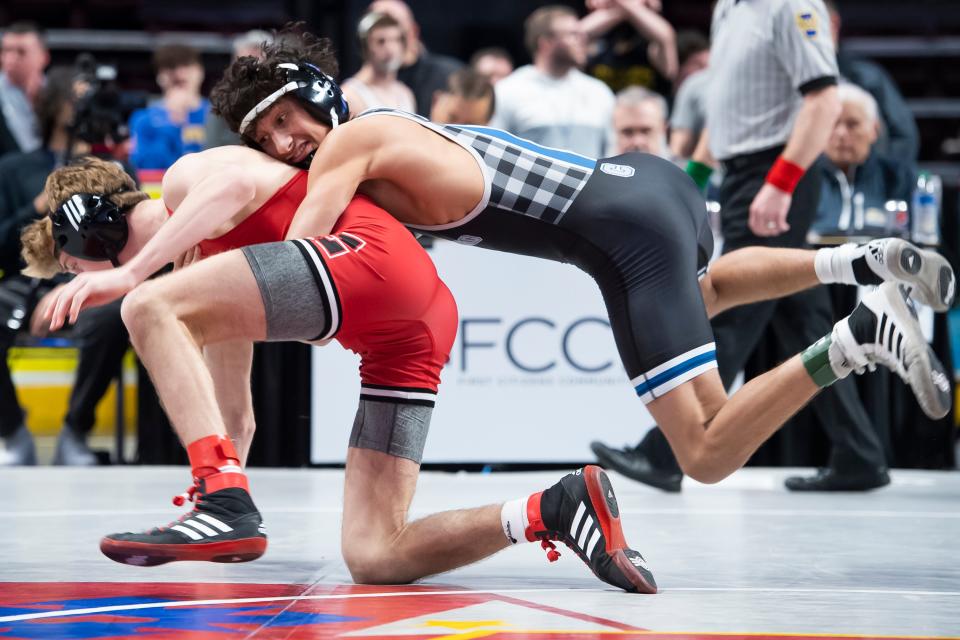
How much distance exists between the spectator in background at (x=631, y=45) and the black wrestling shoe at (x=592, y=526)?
16.8ft

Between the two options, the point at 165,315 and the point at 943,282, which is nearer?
the point at 165,315

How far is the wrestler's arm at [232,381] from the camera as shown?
336cm

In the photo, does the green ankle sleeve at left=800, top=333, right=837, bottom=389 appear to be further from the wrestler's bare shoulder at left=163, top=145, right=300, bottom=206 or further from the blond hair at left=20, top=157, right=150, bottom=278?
the blond hair at left=20, top=157, right=150, bottom=278

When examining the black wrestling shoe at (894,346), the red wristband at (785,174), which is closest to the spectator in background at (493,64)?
the red wristband at (785,174)

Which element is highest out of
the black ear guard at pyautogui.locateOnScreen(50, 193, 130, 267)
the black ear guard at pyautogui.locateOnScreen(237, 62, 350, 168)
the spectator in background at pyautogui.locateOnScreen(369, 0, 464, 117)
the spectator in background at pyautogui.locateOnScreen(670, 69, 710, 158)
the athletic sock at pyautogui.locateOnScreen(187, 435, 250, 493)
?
the spectator in background at pyautogui.locateOnScreen(369, 0, 464, 117)

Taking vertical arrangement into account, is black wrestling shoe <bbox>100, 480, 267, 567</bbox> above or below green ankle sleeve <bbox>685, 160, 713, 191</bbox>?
below

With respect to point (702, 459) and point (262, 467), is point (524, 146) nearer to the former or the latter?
point (702, 459)

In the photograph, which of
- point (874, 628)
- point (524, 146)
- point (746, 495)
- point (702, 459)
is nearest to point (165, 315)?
point (524, 146)

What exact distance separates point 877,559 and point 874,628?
988 millimetres

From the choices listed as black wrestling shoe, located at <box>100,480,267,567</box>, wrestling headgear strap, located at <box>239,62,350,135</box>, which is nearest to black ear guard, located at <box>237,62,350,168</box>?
wrestling headgear strap, located at <box>239,62,350,135</box>

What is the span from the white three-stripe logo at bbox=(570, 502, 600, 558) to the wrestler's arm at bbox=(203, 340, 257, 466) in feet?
3.22

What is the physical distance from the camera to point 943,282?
3.18 metres

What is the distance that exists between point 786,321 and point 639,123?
3.92ft

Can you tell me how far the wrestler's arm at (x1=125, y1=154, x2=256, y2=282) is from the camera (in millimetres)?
2816
